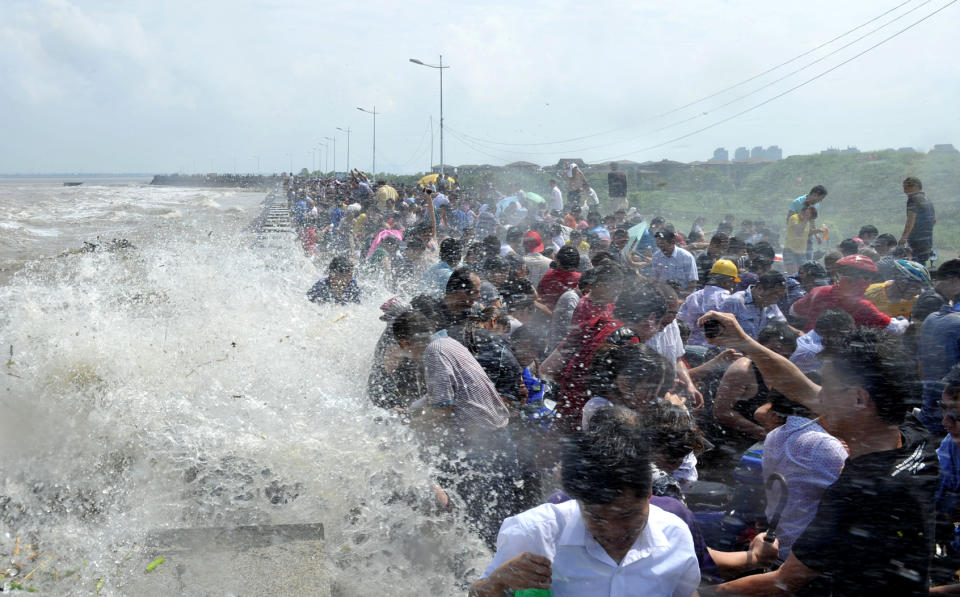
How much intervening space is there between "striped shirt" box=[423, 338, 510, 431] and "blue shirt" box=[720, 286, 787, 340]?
300 cm

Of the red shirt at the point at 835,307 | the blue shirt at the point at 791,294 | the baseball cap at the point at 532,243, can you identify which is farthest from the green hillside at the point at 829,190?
the red shirt at the point at 835,307

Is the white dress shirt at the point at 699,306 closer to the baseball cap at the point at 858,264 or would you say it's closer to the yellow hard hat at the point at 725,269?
the yellow hard hat at the point at 725,269

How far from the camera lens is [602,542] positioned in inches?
83.9

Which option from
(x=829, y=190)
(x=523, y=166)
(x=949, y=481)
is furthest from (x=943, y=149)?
(x=949, y=481)

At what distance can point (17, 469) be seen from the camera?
17.1ft

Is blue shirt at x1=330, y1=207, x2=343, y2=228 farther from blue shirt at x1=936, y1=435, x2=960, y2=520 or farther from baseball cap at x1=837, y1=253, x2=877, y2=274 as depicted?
blue shirt at x1=936, y1=435, x2=960, y2=520

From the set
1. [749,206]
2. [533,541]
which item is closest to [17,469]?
[533,541]

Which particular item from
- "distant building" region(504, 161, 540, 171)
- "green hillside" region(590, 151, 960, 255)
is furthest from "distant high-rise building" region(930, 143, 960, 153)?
"distant building" region(504, 161, 540, 171)

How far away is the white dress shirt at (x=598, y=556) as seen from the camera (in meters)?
2.11

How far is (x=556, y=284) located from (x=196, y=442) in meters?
3.52

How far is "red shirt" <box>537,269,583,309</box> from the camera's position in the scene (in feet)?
22.1

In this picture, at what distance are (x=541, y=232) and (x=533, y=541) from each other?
32.8ft

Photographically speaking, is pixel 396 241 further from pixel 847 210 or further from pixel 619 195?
pixel 847 210

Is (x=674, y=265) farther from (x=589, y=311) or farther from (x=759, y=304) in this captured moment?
(x=589, y=311)
